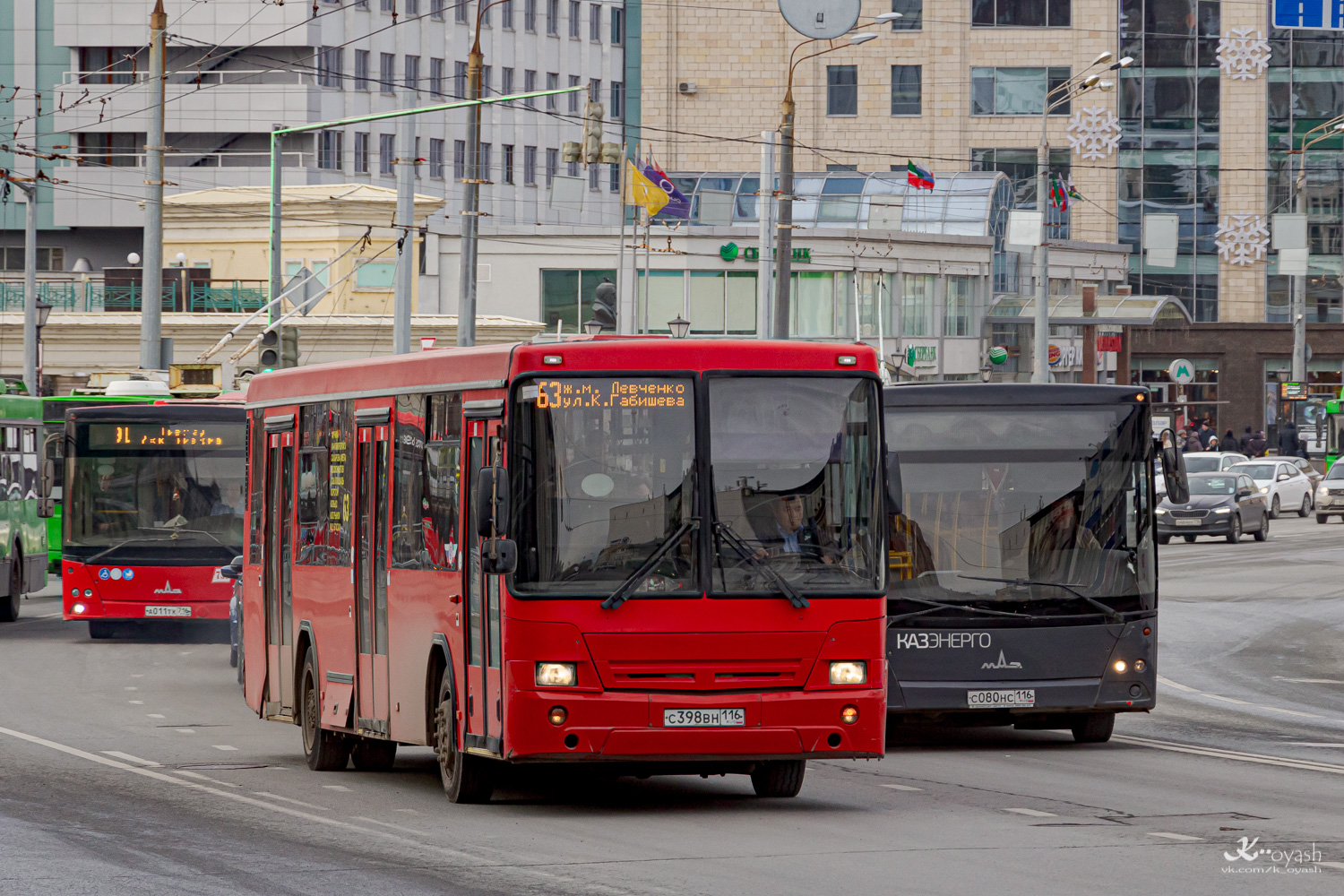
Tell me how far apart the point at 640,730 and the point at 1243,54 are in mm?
81742

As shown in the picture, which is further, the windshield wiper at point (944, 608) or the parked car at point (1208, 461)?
the parked car at point (1208, 461)

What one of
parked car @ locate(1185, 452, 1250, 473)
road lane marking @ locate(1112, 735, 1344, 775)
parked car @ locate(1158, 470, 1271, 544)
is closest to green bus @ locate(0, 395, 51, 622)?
road lane marking @ locate(1112, 735, 1344, 775)

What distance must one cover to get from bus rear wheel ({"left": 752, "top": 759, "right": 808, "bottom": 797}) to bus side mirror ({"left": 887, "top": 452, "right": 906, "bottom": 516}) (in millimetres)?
3409

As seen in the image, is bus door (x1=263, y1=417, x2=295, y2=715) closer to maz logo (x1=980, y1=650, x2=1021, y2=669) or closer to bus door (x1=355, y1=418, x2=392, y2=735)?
bus door (x1=355, y1=418, x2=392, y2=735)

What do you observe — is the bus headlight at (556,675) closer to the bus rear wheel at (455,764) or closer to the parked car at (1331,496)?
the bus rear wheel at (455,764)

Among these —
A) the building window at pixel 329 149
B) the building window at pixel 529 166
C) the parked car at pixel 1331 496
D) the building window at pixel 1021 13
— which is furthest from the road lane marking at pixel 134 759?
the building window at pixel 1021 13

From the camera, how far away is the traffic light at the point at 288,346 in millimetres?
30562

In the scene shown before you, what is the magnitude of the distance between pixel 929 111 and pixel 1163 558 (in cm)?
5165

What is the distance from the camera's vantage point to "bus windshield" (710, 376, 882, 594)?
11320 millimetres

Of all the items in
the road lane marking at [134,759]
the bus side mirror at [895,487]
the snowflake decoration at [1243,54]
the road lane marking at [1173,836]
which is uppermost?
the snowflake decoration at [1243,54]

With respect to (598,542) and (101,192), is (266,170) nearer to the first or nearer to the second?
(101,192)

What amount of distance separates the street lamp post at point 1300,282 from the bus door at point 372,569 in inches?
2465

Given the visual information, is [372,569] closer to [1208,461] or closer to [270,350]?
[270,350]

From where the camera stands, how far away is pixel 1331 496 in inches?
2116
